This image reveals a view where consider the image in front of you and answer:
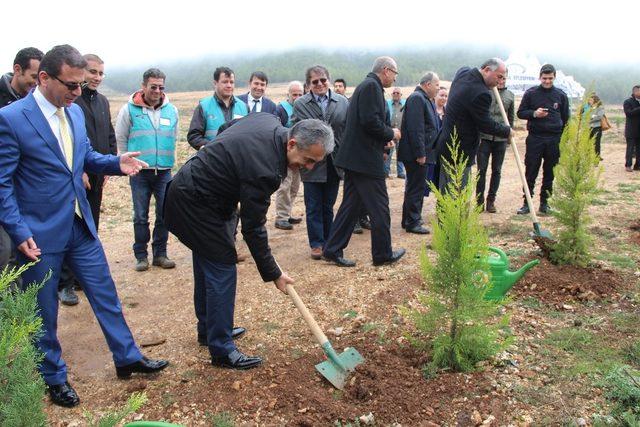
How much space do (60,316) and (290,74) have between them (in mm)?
68512

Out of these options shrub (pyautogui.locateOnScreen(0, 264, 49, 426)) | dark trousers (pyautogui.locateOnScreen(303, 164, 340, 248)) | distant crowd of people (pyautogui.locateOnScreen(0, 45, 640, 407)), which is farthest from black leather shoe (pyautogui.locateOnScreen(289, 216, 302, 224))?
shrub (pyautogui.locateOnScreen(0, 264, 49, 426))

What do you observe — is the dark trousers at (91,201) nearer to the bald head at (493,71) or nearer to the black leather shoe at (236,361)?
the black leather shoe at (236,361)

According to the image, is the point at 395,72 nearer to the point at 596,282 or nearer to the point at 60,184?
the point at 596,282

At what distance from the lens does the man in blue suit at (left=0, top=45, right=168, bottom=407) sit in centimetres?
323

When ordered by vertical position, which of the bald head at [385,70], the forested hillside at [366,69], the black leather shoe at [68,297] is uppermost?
the forested hillside at [366,69]

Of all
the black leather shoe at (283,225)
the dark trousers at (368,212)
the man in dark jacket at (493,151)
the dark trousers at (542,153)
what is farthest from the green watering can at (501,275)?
the black leather shoe at (283,225)

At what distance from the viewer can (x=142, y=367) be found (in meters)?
3.89

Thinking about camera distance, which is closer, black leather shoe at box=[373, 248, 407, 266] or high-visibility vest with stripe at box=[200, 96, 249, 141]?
black leather shoe at box=[373, 248, 407, 266]

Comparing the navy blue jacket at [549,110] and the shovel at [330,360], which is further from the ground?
the navy blue jacket at [549,110]

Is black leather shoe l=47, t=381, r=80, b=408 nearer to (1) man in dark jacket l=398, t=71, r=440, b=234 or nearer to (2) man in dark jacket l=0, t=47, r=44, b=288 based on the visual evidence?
(2) man in dark jacket l=0, t=47, r=44, b=288

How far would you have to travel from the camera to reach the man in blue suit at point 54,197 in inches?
127

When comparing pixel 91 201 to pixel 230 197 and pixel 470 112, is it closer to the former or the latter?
pixel 230 197

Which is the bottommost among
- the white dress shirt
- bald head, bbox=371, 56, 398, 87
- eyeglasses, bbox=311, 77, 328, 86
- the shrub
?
the shrub

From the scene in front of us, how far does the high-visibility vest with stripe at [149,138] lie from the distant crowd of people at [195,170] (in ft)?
0.04
